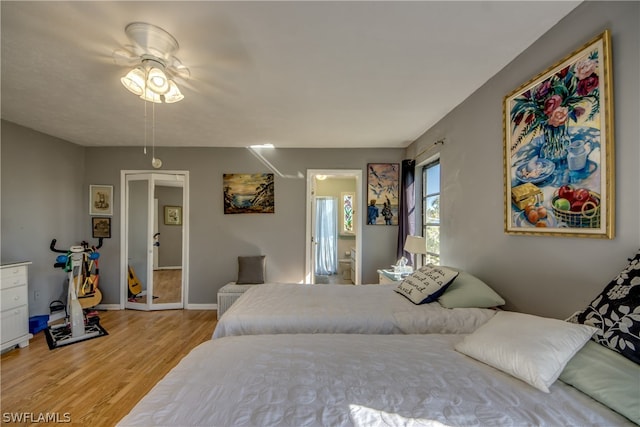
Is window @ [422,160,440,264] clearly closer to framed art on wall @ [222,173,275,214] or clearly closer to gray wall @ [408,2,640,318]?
gray wall @ [408,2,640,318]

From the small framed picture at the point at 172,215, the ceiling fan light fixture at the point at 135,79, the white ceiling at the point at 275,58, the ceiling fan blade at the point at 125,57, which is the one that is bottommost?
the small framed picture at the point at 172,215

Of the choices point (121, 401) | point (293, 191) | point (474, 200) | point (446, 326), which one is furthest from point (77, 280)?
point (474, 200)

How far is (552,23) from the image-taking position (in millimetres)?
1503

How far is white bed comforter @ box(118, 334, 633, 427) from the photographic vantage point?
84 cm

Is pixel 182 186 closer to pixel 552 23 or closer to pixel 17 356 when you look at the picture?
pixel 17 356

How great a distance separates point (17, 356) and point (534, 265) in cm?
470

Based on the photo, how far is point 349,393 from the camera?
966mm

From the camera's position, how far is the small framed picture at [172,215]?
164 inches

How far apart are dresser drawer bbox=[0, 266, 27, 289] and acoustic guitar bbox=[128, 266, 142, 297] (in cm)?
134

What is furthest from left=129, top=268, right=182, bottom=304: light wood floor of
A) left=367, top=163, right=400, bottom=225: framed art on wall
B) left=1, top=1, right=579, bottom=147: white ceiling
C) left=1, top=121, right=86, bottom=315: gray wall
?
left=367, top=163, right=400, bottom=225: framed art on wall

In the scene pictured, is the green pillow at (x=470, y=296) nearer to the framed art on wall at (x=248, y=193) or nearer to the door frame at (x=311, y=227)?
the door frame at (x=311, y=227)

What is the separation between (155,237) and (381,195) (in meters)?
3.69

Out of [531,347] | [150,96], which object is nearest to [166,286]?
[150,96]

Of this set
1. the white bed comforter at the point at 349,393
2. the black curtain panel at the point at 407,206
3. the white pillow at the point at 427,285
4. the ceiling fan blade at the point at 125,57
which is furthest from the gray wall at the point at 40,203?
the black curtain panel at the point at 407,206
